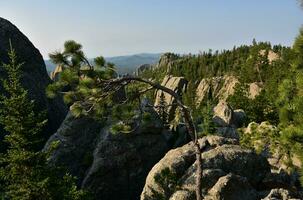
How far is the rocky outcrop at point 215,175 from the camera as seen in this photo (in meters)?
19.7

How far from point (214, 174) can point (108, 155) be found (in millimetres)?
11983

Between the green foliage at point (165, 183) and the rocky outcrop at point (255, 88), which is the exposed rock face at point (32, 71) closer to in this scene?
the green foliage at point (165, 183)

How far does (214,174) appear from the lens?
798 inches

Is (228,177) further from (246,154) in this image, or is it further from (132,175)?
(132,175)

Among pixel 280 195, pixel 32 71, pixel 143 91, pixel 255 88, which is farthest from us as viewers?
pixel 255 88

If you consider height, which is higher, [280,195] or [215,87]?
[280,195]

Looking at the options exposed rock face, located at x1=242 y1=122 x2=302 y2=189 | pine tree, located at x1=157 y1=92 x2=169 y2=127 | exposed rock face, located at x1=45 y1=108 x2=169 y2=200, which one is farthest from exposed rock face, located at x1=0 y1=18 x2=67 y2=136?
exposed rock face, located at x1=242 y1=122 x2=302 y2=189

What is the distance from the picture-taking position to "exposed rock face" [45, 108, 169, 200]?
3056 cm

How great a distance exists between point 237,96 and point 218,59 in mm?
111813

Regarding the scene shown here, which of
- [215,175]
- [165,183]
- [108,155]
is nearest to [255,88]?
[108,155]

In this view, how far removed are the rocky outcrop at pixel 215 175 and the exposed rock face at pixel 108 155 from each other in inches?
327

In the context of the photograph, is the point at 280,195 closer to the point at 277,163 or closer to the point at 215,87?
the point at 277,163

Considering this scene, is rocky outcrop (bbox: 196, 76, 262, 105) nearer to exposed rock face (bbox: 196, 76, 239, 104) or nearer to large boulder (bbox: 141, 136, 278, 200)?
exposed rock face (bbox: 196, 76, 239, 104)

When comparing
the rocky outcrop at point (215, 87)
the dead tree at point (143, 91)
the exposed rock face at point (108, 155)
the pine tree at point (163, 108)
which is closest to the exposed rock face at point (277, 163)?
the dead tree at point (143, 91)
